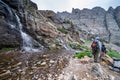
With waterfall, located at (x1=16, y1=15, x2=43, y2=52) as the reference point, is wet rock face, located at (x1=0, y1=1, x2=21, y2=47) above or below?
above

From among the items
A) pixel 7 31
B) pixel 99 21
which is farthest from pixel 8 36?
pixel 99 21

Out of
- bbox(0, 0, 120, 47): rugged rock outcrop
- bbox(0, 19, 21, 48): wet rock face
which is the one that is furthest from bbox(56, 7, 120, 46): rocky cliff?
bbox(0, 19, 21, 48): wet rock face

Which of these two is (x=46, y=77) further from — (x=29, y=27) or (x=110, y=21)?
(x=110, y=21)

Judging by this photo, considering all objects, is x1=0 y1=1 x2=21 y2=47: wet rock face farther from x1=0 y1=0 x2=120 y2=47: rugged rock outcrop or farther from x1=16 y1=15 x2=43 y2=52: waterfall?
x1=16 y1=15 x2=43 y2=52: waterfall

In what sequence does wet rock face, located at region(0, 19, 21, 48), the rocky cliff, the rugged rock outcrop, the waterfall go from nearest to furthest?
wet rock face, located at region(0, 19, 21, 48), the waterfall, the rugged rock outcrop, the rocky cliff

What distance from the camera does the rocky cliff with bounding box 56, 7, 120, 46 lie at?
117412 millimetres

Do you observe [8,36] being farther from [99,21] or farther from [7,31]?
[99,21]

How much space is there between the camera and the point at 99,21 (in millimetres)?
135125

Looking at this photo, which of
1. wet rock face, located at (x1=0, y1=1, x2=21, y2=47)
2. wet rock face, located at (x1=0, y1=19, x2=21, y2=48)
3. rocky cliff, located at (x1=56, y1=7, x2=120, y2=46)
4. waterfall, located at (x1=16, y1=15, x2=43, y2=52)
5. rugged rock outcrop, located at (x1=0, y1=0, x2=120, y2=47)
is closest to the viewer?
wet rock face, located at (x1=0, y1=19, x2=21, y2=48)

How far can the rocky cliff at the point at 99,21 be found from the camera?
117412mm

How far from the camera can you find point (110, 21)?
13350 centimetres

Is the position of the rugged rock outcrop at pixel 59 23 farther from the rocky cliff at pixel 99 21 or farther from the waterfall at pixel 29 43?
the waterfall at pixel 29 43

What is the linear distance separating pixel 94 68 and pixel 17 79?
4.72 meters

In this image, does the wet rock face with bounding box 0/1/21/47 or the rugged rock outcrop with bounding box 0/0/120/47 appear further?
the rugged rock outcrop with bounding box 0/0/120/47
